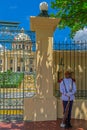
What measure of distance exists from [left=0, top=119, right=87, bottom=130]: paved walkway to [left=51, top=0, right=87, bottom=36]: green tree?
540 cm

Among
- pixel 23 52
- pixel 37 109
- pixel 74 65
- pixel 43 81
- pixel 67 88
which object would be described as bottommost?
pixel 37 109

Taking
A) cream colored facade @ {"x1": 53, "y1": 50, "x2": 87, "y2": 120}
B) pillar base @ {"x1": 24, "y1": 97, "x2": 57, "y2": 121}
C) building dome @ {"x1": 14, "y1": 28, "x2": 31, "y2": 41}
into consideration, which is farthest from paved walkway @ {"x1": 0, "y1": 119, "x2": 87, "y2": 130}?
building dome @ {"x1": 14, "y1": 28, "x2": 31, "y2": 41}

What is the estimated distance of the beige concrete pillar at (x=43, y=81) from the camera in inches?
405

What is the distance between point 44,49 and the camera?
34.1ft

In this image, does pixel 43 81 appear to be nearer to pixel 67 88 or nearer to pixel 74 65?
pixel 67 88

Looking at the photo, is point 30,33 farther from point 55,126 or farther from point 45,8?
point 55,126

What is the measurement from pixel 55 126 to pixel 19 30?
354 cm

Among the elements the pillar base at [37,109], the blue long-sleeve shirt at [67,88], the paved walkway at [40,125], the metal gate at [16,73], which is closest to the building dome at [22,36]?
the metal gate at [16,73]

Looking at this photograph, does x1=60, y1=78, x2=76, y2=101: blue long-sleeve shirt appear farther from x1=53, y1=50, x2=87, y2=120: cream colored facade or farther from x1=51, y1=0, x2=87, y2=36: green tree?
x1=51, y1=0, x2=87, y2=36: green tree

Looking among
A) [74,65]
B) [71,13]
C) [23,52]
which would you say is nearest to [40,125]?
[23,52]

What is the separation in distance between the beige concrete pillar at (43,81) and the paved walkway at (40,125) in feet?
1.27

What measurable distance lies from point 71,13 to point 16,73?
14.9 ft

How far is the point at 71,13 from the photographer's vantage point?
46.3 ft

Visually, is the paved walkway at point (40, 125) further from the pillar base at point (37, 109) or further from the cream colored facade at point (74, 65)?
the cream colored facade at point (74, 65)
